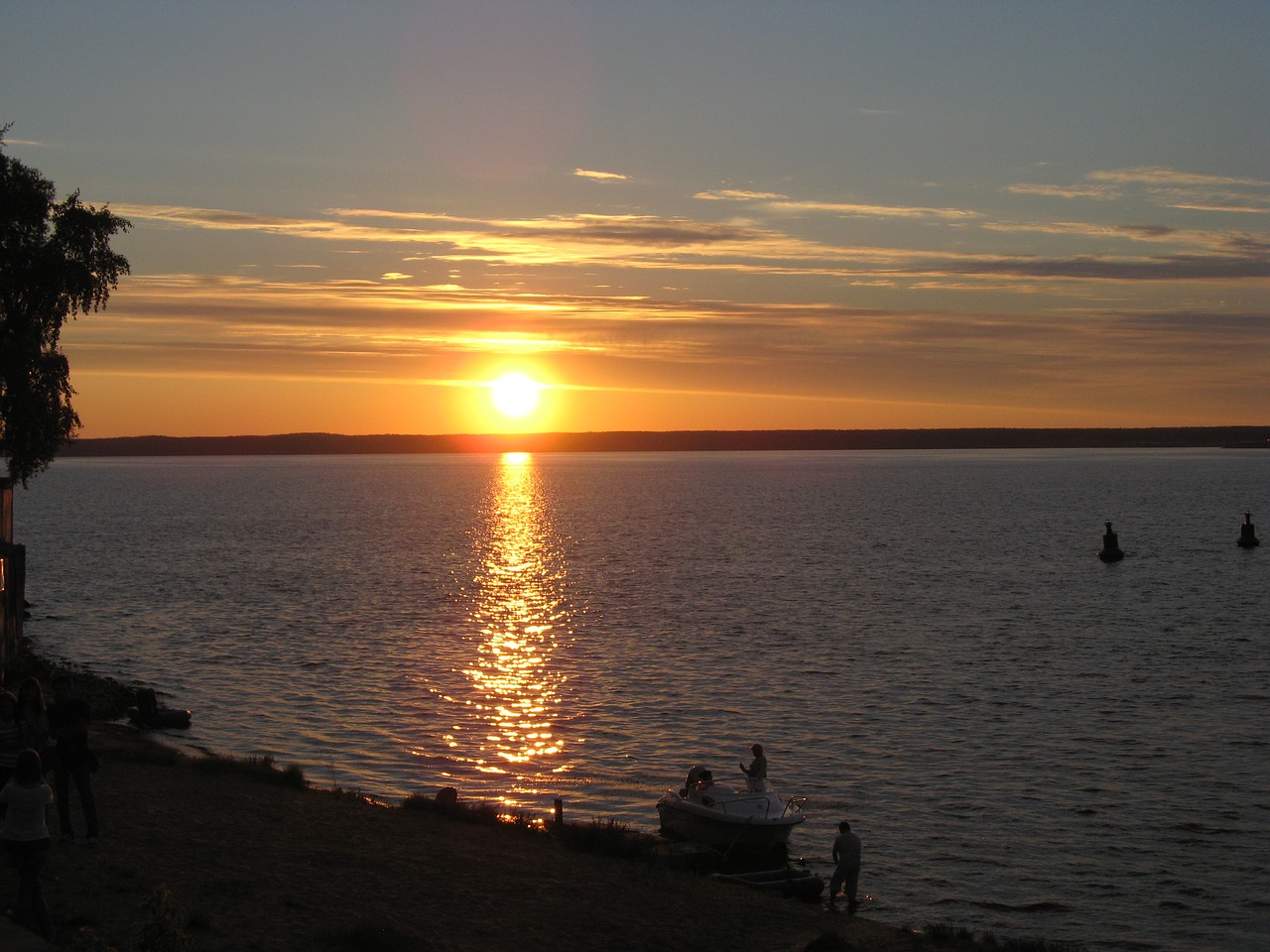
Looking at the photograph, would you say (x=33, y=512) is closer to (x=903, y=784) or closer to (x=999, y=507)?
(x=999, y=507)

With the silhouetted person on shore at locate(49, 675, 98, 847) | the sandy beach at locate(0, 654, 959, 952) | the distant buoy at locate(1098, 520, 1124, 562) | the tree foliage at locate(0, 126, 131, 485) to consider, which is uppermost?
the tree foliage at locate(0, 126, 131, 485)

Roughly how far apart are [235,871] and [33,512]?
475 feet

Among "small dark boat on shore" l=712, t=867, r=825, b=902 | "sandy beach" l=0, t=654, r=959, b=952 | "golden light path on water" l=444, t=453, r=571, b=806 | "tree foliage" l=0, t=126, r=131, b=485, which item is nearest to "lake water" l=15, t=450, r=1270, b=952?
"golden light path on water" l=444, t=453, r=571, b=806

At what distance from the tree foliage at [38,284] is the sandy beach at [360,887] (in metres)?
15.9

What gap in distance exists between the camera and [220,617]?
171 feet

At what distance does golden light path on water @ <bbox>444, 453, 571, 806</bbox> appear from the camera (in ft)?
93.8

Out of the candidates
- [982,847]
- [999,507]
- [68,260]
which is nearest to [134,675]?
[68,260]

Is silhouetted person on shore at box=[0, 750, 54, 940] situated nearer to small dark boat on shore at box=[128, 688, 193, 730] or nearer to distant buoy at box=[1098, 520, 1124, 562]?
small dark boat on shore at box=[128, 688, 193, 730]

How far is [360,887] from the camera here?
16391mm

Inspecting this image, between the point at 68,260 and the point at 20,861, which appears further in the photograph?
the point at 68,260

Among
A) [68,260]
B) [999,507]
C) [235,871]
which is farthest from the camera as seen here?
[999,507]

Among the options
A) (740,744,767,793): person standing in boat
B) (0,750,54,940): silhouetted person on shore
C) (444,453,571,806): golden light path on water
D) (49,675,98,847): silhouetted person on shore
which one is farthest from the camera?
(444,453,571,806): golden light path on water

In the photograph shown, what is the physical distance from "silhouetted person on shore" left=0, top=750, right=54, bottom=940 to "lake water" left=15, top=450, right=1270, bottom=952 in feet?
40.6

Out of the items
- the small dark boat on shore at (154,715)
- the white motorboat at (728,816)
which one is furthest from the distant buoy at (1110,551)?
the small dark boat on shore at (154,715)
